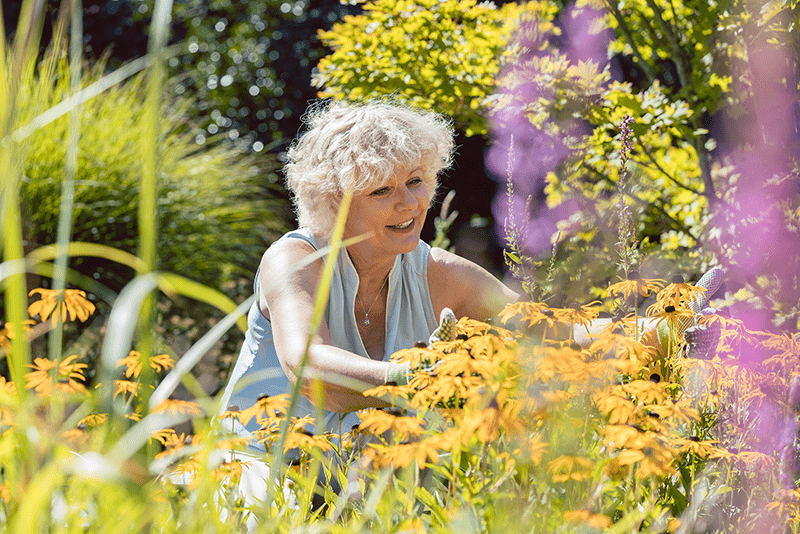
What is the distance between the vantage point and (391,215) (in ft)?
6.84

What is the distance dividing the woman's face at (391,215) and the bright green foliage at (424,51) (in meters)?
1.22

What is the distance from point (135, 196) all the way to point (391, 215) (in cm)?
276

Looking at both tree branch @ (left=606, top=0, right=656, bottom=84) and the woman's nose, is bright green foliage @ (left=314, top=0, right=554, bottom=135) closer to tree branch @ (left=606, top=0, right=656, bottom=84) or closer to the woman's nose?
tree branch @ (left=606, top=0, right=656, bottom=84)

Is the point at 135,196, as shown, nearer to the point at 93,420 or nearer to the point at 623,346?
the point at 93,420

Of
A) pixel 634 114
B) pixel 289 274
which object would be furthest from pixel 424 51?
pixel 289 274

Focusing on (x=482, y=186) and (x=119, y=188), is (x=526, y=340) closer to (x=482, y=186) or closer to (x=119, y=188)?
(x=119, y=188)

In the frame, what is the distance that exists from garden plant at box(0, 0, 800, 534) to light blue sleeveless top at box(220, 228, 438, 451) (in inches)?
11.3

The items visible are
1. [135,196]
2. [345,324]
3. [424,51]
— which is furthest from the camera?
[135,196]

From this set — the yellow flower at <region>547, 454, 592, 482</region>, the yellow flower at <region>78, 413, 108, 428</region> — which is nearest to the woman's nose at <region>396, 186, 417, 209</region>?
the yellow flower at <region>78, 413, 108, 428</region>

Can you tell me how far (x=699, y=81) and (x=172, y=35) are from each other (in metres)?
5.85

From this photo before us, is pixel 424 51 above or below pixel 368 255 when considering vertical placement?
above

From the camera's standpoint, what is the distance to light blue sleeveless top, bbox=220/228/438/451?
2139 mm

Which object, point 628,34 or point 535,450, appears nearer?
point 535,450

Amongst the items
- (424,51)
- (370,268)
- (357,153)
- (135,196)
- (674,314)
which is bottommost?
(135,196)
